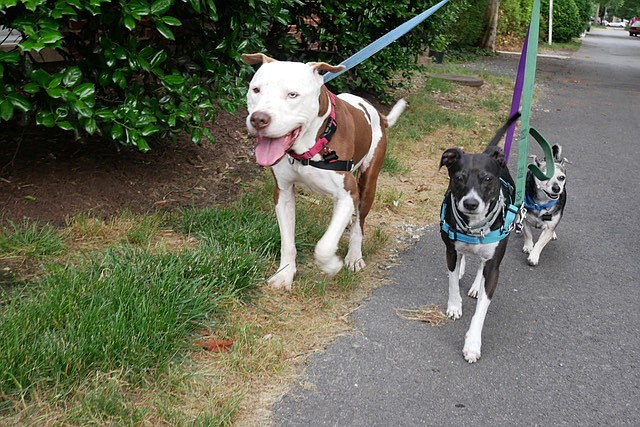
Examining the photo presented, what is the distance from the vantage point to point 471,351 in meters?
3.59

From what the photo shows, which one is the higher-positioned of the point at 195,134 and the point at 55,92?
the point at 55,92

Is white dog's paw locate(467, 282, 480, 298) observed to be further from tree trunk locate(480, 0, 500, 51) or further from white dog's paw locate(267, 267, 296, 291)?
tree trunk locate(480, 0, 500, 51)

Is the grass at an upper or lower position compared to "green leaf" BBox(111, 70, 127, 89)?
lower

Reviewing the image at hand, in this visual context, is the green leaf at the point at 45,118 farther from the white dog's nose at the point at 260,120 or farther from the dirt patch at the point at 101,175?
the white dog's nose at the point at 260,120

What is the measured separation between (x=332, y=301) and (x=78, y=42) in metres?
2.82

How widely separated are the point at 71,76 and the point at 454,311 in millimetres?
2901

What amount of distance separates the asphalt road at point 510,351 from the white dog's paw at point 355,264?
26cm

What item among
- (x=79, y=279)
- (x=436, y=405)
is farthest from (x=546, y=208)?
(x=79, y=279)

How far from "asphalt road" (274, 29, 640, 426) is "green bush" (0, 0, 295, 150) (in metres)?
2.08

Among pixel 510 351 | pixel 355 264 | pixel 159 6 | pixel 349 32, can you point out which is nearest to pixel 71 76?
pixel 159 6

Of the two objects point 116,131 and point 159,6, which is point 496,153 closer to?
point 159,6

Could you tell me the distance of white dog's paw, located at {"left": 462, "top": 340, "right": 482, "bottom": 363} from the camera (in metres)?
3.57

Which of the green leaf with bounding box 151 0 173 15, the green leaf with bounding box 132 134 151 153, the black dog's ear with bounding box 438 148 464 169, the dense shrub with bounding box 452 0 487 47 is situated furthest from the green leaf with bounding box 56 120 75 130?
the dense shrub with bounding box 452 0 487 47

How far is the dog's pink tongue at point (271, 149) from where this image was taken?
351 cm
